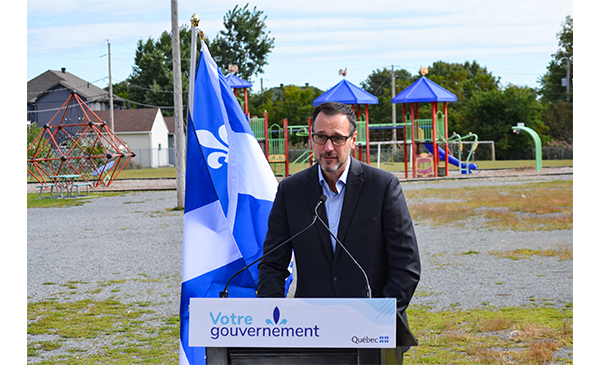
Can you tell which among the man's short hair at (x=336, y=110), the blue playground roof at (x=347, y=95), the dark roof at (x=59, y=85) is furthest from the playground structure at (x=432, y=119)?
the dark roof at (x=59, y=85)

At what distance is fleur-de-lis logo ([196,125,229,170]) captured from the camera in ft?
13.4

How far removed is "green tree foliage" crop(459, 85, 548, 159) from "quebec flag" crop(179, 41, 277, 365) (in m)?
58.9

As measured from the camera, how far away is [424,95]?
32.4 metres

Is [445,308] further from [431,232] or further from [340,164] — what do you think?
[431,232]

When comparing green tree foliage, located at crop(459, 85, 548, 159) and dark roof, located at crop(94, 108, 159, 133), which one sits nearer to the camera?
green tree foliage, located at crop(459, 85, 548, 159)

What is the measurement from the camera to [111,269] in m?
9.38

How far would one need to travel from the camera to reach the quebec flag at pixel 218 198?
3762 millimetres

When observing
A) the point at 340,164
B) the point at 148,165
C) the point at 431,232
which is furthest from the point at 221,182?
the point at 148,165

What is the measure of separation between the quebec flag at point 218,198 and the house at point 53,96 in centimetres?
6342

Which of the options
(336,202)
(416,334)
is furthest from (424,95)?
(336,202)

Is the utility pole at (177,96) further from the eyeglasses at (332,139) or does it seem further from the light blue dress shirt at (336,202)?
the eyeglasses at (332,139)

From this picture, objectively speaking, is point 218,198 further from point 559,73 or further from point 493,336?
point 559,73

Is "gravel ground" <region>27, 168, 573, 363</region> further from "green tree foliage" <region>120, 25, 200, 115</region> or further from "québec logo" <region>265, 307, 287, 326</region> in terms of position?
"green tree foliage" <region>120, 25, 200, 115</region>

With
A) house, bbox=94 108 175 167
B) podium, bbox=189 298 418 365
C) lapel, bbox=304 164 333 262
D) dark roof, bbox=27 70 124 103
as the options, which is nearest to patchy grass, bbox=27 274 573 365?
lapel, bbox=304 164 333 262
